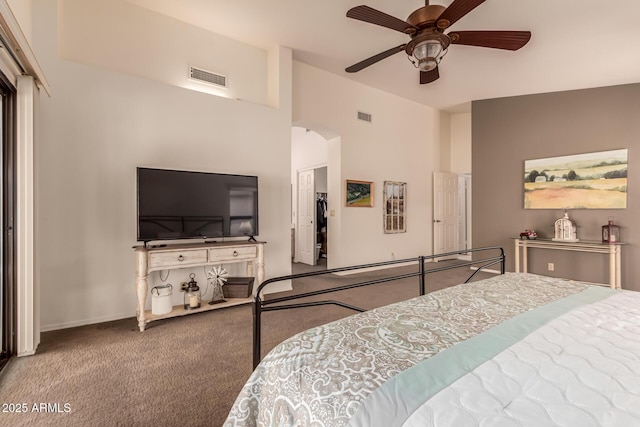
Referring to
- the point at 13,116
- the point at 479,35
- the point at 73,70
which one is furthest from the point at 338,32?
the point at 13,116

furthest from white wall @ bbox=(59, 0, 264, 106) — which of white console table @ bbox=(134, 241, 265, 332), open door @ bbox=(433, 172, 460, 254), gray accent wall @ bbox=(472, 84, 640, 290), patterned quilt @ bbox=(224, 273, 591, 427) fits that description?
open door @ bbox=(433, 172, 460, 254)

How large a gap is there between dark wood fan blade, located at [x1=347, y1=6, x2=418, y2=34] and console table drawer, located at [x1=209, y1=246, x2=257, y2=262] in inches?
97.3

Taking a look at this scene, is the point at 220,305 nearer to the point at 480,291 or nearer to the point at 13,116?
the point at 13,116

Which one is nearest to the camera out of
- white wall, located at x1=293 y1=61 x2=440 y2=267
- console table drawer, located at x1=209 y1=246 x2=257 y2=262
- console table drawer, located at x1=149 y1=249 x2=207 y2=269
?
console table drawer, located at x1=149 y1=249 x2=207 y2=269

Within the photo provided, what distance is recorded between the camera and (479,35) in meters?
2.50

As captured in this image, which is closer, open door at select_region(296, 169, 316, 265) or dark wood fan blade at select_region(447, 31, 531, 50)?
dark wood fan blade at select_region(447, 31, 531, 50)

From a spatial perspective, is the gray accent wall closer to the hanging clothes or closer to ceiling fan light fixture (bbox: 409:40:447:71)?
the hanging clothes

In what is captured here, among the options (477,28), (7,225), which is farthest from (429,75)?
(7,225)

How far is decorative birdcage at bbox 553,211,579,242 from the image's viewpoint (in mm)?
4488

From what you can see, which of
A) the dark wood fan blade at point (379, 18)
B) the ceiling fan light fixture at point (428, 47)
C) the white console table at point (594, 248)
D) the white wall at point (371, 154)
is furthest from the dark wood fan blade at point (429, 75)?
the white console table at point (594, 248)

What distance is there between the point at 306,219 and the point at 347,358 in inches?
220

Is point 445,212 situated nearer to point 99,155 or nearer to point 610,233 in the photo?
point 610,233

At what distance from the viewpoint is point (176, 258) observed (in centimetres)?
297

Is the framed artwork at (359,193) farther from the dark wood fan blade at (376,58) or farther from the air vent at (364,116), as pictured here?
the dark wood fan blade at (376,58)
